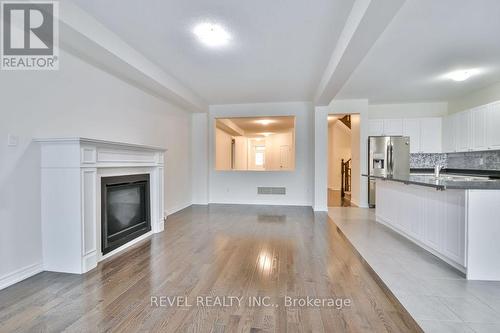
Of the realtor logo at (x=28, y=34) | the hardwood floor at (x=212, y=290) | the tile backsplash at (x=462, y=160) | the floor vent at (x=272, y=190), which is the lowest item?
the hardwood floor at (x=212, y=290)

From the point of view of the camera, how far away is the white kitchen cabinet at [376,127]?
20.4ft

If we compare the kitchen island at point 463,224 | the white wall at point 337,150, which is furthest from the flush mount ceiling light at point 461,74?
the white wall at point 337,150

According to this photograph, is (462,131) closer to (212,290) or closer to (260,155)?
(212,290)

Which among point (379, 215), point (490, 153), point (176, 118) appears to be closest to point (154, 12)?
point (176, 118)

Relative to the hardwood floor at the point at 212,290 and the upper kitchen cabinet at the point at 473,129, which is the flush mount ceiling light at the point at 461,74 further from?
the hardwood floor at the point at 212,290

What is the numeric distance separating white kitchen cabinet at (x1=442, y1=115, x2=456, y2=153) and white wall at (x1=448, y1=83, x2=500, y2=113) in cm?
38

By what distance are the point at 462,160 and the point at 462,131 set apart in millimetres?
860

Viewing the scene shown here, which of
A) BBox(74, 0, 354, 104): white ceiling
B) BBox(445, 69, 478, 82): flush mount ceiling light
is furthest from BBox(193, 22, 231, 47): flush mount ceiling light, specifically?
BBox(445, 69, 478, 82): flush mount ceiling light

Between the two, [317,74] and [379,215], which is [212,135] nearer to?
[317,74]

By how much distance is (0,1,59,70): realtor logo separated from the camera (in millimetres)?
2164

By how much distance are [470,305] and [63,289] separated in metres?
3.50

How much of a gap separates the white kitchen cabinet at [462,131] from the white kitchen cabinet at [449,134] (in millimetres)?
100

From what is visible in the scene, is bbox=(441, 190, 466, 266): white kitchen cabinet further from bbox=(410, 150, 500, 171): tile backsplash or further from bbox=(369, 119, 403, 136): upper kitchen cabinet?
bbox=(369, 119, 403, 136): upper kitchen cabinet

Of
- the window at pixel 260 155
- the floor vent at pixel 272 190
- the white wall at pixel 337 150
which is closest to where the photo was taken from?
the floor vent at pixel 272 190
